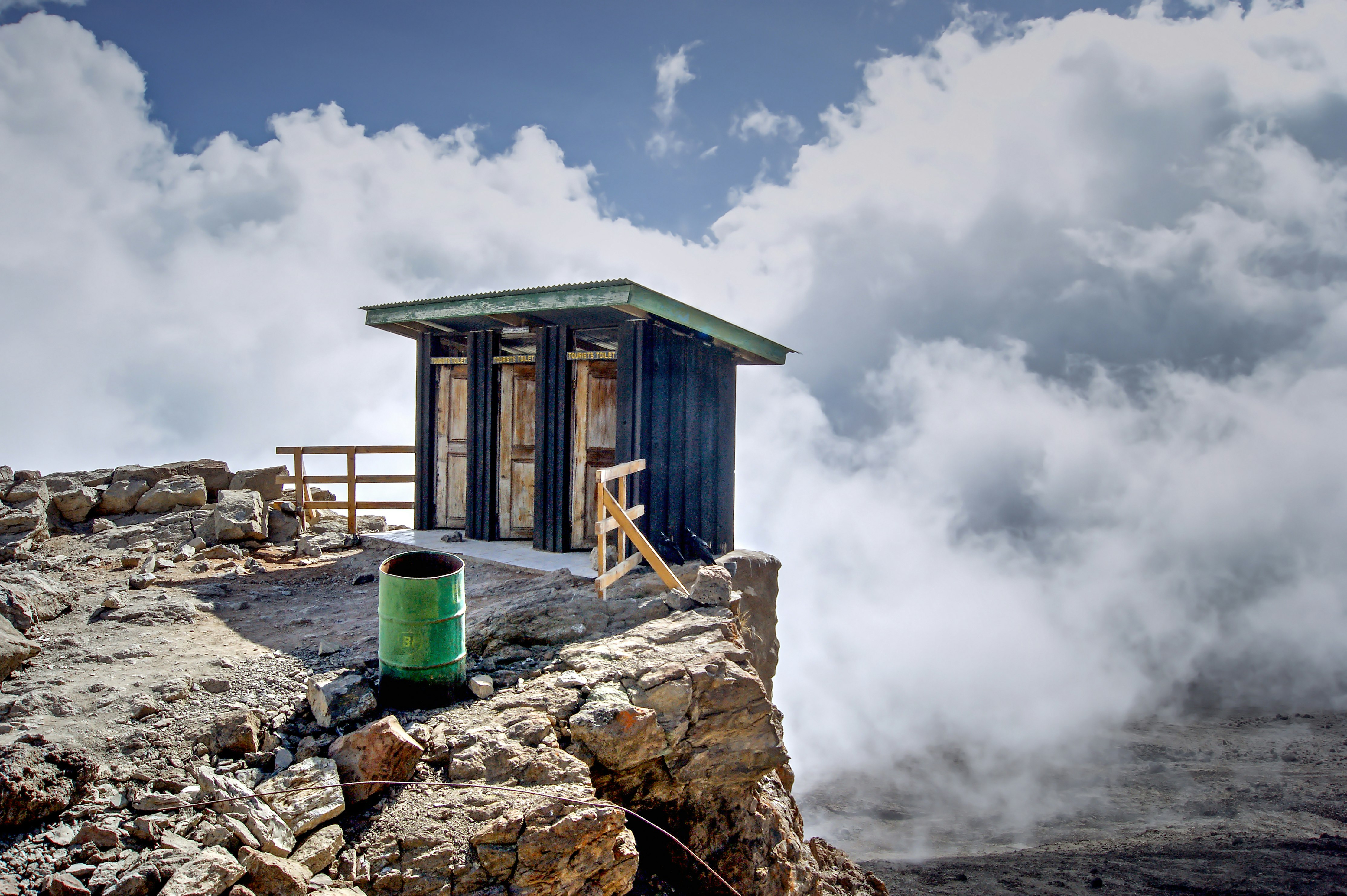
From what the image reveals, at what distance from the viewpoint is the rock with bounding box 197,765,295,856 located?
3391 millimetres

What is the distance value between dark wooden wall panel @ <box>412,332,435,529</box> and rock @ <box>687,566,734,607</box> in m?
6.01

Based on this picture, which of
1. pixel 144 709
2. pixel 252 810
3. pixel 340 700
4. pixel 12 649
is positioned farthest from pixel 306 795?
pixel 12 649

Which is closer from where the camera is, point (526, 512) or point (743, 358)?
point (526, 512)

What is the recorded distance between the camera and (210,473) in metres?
12.8

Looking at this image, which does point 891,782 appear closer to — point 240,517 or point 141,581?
point 240,517

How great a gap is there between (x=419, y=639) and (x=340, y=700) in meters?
0.65

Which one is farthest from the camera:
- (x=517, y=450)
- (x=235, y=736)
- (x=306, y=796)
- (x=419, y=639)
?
(x=517, y=450)

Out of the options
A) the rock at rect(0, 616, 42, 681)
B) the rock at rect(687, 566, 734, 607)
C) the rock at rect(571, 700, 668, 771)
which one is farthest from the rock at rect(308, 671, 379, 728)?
the rock at rect(687, 566, 734, 607)

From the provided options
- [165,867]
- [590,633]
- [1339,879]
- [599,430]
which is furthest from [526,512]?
[1339,879]

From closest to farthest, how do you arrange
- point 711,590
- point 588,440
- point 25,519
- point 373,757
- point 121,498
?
point 373,757 → point 711,590 → point 588,440 → point 25,519 → point 121,498

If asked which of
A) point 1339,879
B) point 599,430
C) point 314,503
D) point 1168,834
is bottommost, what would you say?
point 1168,834

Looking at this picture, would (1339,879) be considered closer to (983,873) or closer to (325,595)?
(983,873)

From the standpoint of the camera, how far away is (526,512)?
1039cm

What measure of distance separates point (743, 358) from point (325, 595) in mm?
7215
